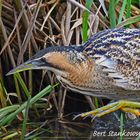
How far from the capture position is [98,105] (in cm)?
357

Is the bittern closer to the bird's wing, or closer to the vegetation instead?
the bird's wing

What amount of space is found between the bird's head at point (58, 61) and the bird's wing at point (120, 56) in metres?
0.07

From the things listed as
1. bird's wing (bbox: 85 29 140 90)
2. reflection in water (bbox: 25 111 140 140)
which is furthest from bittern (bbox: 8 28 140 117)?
reflection in water (bbox: 25 111 140 140)

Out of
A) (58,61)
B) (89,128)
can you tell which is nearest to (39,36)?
(89,128)

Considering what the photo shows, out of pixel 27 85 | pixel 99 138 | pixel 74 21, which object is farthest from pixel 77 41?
pixel 99 138

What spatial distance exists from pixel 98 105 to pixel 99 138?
35 centimetres

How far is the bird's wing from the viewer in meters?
2.87

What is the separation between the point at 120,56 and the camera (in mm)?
2904

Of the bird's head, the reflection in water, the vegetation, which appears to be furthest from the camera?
the vegetation

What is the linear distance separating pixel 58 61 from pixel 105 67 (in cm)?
25

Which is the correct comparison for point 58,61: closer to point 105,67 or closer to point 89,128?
point 105,67

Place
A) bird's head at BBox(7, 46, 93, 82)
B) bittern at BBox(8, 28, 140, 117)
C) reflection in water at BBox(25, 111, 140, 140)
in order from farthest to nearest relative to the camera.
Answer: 1. reflection in water at BBox(25, 111, 140, 140)
2. bittern at BBox(8, 28, 140, 117)
3. bird's head at BBox(7, 46, 93, 82)

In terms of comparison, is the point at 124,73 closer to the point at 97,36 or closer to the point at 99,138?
the point at 97,36

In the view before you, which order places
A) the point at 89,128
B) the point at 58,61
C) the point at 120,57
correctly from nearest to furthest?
the point at 58,61, the point at 120,57, the point at 89,128
